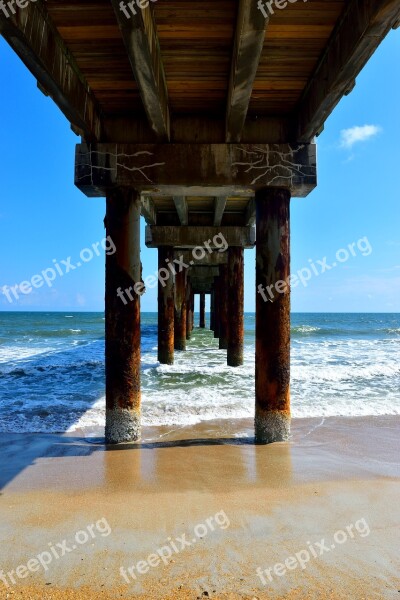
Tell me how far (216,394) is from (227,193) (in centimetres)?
444

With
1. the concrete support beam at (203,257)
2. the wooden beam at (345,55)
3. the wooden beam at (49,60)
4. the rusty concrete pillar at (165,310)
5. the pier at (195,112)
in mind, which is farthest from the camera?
the concrete support beam at (203,257)

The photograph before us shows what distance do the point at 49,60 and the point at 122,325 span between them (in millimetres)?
2754

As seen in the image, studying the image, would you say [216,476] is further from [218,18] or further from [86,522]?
[218,18]

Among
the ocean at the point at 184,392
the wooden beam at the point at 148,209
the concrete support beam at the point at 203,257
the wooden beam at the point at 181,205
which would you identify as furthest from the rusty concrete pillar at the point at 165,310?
the concrete support beam at the point at 203,257

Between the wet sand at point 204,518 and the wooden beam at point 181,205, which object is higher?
the wooden beam at point 181,205

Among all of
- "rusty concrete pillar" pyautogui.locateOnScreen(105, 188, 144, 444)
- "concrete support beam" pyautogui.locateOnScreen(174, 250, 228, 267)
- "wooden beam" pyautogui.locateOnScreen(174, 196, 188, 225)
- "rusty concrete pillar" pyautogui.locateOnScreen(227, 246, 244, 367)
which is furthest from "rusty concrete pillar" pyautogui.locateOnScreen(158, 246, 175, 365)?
"rusty concrete pillar" pyautogui.locateOnScreen(105, 188, 144, 444)

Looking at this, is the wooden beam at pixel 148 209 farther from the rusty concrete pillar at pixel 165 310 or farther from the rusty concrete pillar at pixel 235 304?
the rusty concrete pillar at pixel 235 304

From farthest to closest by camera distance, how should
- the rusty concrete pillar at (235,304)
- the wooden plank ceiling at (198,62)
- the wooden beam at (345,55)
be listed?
the rusty concrete pillar at (235,304)
the wooden plank ceiling at (198,62)
the wooden beam at (345,55)

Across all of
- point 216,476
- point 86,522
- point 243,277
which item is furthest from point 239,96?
point 243,277

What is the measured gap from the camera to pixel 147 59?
3418mm

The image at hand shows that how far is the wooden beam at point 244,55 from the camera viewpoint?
302cm

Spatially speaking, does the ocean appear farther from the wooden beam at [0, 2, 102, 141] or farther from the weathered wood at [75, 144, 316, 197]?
the wooden beam at [0, 2, 102, 141]

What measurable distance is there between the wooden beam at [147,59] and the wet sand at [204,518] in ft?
11.9

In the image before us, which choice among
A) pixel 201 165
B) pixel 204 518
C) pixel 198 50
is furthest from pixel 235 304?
pixel 204 518
